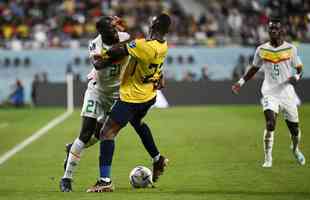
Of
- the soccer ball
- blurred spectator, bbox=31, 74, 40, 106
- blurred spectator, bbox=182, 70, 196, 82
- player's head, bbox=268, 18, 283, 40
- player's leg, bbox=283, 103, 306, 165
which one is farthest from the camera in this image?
blurred spectator, bbox=182, 70, 196, 82

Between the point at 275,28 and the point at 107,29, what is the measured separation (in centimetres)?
392

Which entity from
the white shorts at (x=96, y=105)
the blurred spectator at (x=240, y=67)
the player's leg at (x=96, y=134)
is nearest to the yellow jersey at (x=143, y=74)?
the white shorts at (x=96, y=105)

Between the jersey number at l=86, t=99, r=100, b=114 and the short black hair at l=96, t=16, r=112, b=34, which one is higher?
the short black hair at l=96, t=16, r=112, b=34

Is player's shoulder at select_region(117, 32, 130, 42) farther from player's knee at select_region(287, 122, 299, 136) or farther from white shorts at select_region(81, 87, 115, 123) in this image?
player's knee at select_region(287, 122, 299, 136)

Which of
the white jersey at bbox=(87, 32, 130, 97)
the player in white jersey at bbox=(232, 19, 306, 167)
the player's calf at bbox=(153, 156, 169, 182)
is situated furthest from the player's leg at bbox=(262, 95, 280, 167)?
the white jersey at bbox=(87, 32, 130, 97)

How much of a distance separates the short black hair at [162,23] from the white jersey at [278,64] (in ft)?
12.0

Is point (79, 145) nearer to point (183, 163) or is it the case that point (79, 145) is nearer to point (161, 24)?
point (161, 24)

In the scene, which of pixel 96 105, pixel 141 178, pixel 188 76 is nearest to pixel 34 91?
pixel 188 76

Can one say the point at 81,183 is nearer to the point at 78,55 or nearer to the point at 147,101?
the point at 147,101

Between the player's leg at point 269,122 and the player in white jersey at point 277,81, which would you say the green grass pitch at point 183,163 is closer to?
the player's leg at point 269,122

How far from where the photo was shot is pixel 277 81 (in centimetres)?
1536

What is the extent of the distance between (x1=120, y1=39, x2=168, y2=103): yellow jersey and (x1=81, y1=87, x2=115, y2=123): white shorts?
0.52 metres

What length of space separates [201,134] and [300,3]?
17134mm

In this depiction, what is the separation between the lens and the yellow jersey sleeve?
38.6ft
